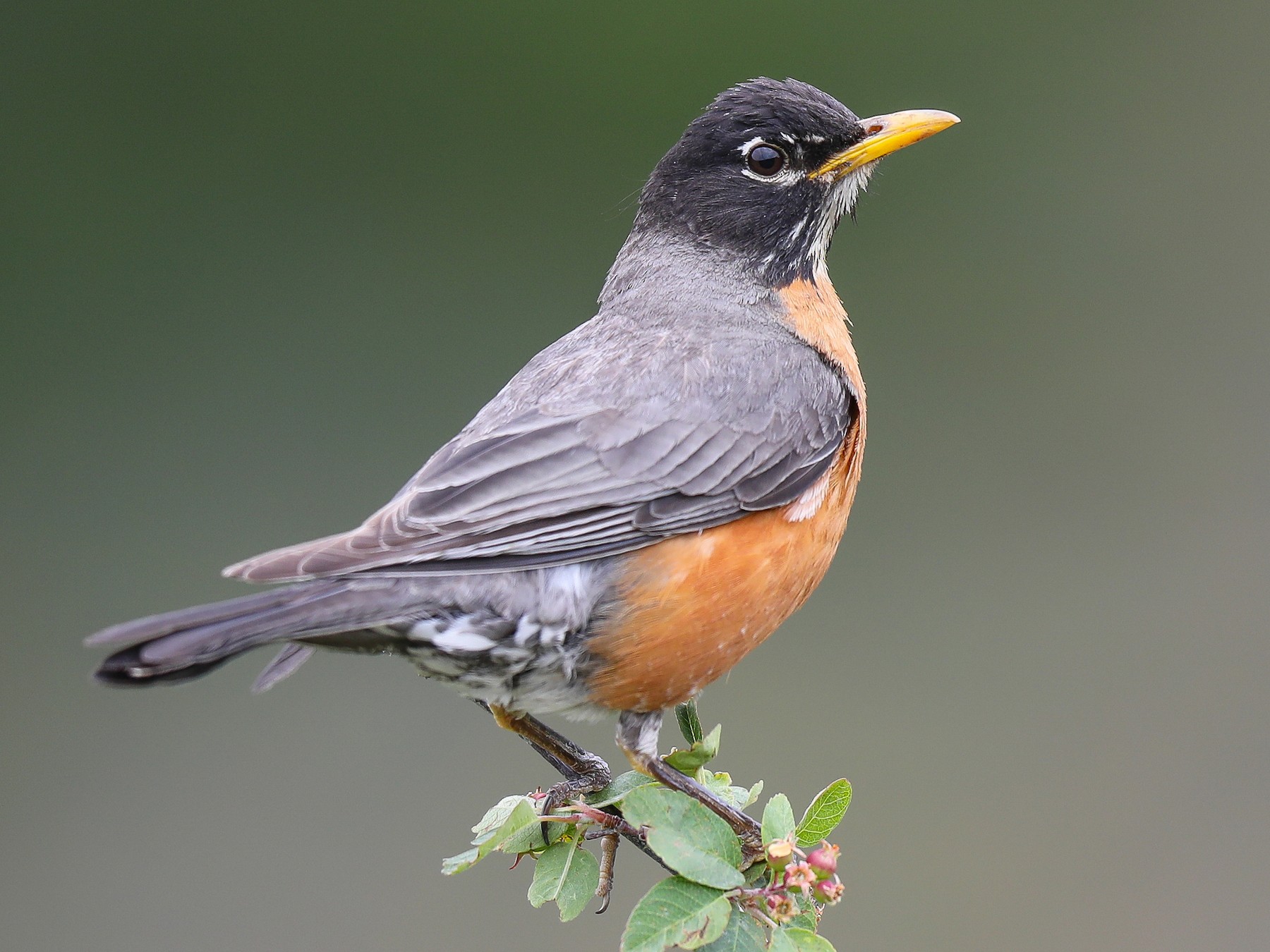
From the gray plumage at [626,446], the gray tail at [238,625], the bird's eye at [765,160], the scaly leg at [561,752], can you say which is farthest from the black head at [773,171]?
the gray tail at [238,625]

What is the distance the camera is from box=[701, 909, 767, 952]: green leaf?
1805 mm

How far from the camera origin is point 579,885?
6.48 ft

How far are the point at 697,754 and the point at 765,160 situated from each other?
4.86 ft

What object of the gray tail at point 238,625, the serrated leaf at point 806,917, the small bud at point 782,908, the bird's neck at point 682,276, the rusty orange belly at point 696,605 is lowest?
the serrated leaf at point 806,917

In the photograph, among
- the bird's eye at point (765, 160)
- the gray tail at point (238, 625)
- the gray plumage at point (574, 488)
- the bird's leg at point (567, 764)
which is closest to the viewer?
the gray tail at point (238, 625)

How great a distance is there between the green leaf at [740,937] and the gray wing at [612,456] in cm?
71

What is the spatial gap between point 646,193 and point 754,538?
1119mm

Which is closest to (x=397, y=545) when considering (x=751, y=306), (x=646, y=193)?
(x=751, y=306)

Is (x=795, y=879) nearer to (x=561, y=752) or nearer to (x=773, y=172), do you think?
(x=561, y=752)

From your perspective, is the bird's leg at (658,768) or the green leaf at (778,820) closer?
the green leaf at (778,820)

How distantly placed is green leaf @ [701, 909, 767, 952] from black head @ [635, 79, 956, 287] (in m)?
1.60

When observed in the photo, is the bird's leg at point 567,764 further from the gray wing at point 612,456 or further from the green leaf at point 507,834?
the gray wing at point 612,456

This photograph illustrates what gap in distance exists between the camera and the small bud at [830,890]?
5.72ft

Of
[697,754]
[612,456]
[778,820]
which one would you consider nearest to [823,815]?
[778,820]
